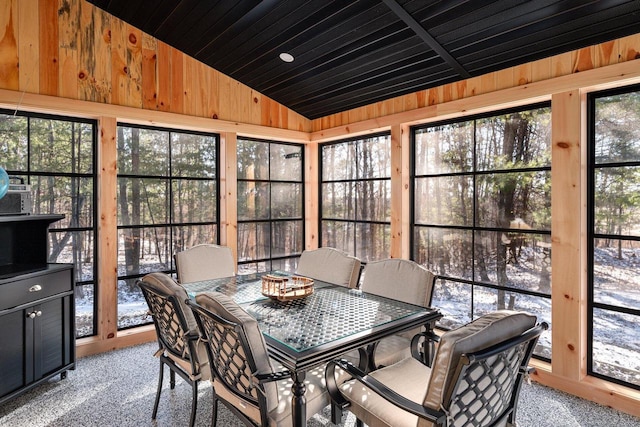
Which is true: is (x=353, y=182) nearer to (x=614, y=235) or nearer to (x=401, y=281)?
(x=401, y=281)

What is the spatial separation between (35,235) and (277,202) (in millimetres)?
2445

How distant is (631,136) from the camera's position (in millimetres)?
2412

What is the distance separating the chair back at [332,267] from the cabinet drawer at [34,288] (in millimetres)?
1903

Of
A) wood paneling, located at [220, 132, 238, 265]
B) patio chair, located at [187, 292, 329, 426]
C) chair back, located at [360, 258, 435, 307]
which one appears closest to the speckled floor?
patio chair, located at [187, 292, 329, 426]

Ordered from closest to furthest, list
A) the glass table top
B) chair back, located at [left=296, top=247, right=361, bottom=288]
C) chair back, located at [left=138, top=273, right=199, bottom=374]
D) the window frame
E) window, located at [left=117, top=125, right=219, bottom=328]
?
the glass table top → chair back, located at [left=138, top=273, right=199, bottom=374] → chair back, located at [left=296, top=247, right=361, bottom=288] → window, located at [left=117, top=125, right=219, bottom=328] → the window frame

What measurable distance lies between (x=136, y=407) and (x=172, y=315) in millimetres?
953

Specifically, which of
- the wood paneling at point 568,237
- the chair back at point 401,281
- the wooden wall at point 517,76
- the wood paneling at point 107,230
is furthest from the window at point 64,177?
the wood paneling at point 568,237

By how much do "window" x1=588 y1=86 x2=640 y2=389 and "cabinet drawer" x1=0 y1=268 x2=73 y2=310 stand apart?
400 cm

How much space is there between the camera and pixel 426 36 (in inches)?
105

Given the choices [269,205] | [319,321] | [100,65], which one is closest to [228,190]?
[269,205]

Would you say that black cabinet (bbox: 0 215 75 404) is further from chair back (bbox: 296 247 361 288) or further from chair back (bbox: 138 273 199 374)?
chair back (bbox: 296 247 361 288)

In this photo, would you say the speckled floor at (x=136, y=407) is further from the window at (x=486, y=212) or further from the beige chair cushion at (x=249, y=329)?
the beige chair cushion at (x=249, y=329)

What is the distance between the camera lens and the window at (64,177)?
3.03m

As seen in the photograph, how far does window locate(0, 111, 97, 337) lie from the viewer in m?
3.03
